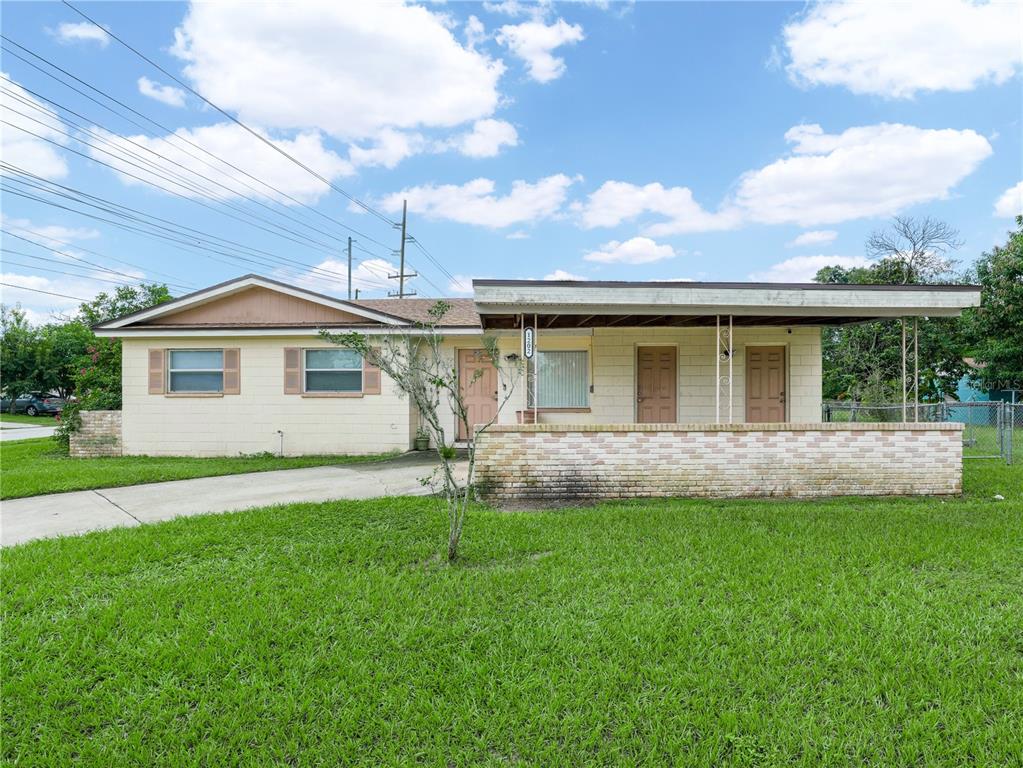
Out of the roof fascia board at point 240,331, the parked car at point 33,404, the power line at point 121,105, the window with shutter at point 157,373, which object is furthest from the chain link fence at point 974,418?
the parked car at point 33,404

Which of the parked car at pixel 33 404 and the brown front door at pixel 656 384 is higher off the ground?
the brown front door at pixel 656 384

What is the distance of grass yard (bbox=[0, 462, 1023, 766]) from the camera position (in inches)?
99.7

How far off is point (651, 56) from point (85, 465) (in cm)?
1367

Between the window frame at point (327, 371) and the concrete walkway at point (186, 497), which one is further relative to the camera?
the window frame at point (327, 371)

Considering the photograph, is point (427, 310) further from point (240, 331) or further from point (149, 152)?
point (149, 152)

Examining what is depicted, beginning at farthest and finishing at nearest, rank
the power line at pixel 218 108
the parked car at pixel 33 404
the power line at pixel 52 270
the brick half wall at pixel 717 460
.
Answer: the parked car at pixel 33 404 → the power line at pixel 52 270 → the power line at pixel 218 108 → the brick half wall at pixel 717 460

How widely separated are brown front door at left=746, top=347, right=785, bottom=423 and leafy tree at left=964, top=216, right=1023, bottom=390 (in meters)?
13.3

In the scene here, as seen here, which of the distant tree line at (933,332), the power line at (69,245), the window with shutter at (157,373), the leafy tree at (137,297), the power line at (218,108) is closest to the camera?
the window with shutter at (157,373)

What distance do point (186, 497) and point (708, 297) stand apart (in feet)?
24.5

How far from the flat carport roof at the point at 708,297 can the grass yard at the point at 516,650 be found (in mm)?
3385

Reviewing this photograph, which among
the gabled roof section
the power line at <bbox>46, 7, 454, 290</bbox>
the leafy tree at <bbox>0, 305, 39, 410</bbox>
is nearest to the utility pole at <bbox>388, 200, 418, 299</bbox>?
the power line at <bbox>46, 7, 454, 290</bbox>

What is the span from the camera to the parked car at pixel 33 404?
106 ft

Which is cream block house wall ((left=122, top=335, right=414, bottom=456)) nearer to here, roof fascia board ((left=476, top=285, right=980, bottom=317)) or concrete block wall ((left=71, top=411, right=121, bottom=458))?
concrete block wall ((left=71, top=411, right=121, bottom=458))

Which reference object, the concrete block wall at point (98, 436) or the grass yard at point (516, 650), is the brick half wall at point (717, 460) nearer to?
the grass yard at point (516, 650)
